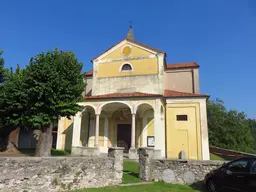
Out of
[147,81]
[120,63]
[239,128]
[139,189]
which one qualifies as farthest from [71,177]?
[239,128]

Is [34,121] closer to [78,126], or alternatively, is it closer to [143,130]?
[78,126]

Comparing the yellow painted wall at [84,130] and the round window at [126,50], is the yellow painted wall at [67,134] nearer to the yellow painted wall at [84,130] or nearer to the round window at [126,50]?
the yellow painted wall at [84,130]

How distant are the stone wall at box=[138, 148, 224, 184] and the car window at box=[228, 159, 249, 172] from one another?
57.0 inches

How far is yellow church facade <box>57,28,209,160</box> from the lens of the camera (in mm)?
16195

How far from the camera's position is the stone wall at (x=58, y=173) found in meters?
5.39

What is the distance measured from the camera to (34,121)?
11.0 meters

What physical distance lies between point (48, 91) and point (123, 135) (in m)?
10.2

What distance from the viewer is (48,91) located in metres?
10.9

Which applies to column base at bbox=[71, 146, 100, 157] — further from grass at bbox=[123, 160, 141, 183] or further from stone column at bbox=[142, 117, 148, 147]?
stone column at bbox=[142, 117, 148, 147]

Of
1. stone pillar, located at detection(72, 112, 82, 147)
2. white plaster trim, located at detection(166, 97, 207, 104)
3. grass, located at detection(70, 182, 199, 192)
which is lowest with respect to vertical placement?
grass, located at detection(70, 182, 199, 192)

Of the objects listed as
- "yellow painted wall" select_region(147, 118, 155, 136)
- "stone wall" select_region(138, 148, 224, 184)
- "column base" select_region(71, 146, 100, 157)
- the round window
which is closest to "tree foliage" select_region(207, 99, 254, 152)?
"yellow painted wall" select_region(147, 118, 155, 136)

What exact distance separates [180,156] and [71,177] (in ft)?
39.4

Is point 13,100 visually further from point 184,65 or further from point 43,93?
point 184,65

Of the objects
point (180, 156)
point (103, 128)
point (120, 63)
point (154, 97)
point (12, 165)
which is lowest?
point (180, 156)
